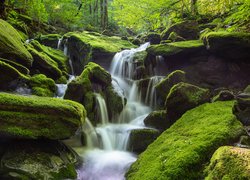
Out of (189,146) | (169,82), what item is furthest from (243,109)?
(169,82)

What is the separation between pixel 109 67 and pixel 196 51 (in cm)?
511

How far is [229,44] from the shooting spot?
11102 millimetres

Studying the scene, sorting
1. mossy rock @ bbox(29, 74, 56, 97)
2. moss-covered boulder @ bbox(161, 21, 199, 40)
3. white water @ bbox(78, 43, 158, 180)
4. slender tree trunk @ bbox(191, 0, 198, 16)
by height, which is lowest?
white water @ bbox(78, 43, 158, 180)

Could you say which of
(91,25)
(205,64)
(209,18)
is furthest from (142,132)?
(91,25)

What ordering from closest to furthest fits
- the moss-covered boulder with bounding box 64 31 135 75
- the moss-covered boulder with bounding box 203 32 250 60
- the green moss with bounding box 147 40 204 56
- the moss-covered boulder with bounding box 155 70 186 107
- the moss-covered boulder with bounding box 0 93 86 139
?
1. the moss-covered boulder with bounding box 0 93 86 139
2. the moss-covered boulder with bounding box 203 32 250 60
3. the moss-covered boulder with bounding box 155 70 186 107
4. the green moss with bounding box 147 40 204 56
5. the moss-covered boulder with bounding box 64 31 135 75

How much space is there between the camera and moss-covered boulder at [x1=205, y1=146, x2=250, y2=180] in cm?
Result: 427

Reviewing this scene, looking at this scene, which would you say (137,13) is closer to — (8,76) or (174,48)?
(174,48)

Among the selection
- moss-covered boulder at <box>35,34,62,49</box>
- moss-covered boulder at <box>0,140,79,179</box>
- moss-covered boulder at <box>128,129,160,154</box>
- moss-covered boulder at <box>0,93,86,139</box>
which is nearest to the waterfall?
moss-covered boulder at <box>128,129,160,154</box>

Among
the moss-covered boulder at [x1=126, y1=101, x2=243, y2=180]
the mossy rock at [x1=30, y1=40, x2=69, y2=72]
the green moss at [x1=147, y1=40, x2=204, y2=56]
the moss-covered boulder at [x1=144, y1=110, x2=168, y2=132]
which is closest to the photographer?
the moss-covered boulder at [x1=126, y1=101, x2=243, y2=180]

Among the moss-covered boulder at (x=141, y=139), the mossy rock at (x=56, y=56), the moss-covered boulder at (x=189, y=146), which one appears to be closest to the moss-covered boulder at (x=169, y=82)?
the moss-covered boulder at (x=141, y=139)

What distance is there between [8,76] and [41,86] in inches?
74.4

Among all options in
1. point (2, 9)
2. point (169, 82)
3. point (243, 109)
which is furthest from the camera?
point (2, 9)

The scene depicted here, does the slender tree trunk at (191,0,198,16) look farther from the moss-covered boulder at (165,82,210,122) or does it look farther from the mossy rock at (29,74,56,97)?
the mossy rock at (29,74,56,97)

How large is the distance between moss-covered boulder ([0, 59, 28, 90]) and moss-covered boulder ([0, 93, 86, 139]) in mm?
2054
